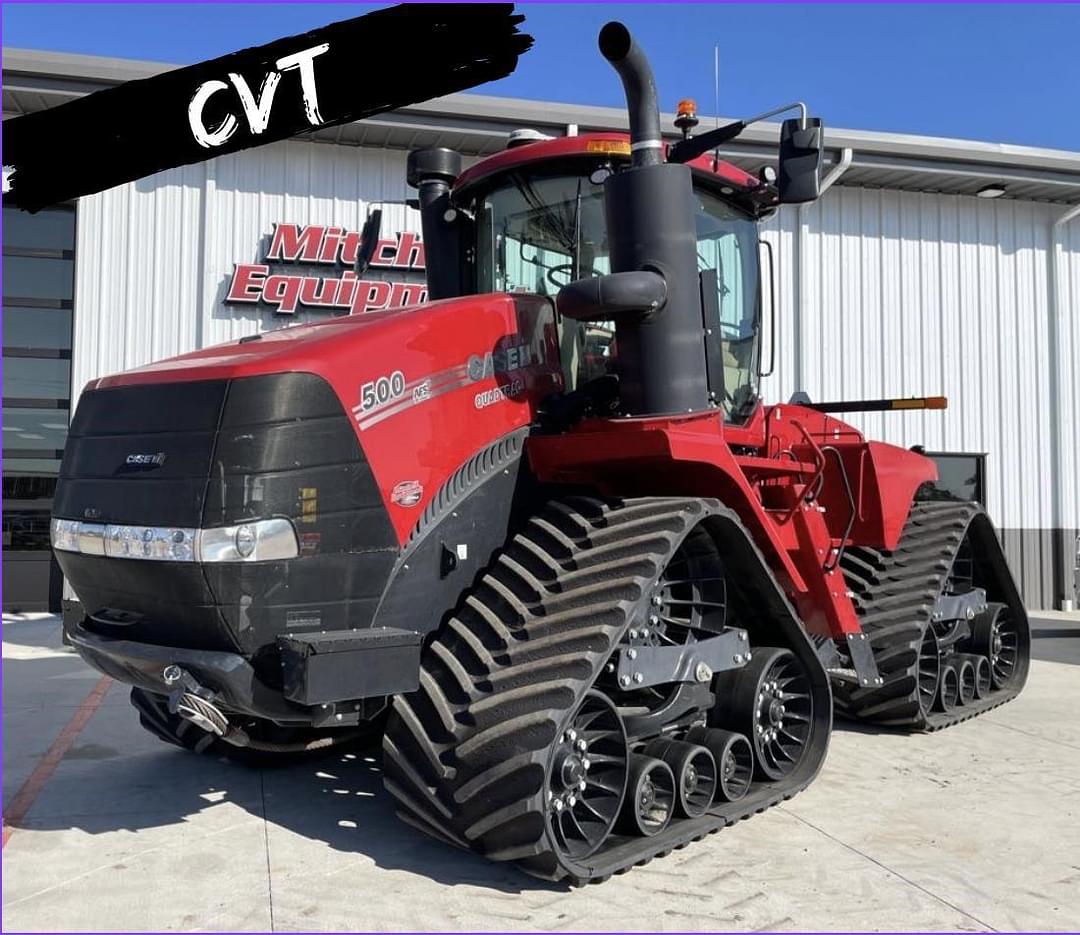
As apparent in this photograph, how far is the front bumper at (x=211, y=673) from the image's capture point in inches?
136

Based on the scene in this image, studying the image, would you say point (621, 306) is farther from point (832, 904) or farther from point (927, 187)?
point (927, 187)

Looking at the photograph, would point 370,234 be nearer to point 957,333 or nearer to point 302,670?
point 302,670

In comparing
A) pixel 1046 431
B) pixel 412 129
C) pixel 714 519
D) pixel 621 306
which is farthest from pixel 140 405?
pixel 1046 431

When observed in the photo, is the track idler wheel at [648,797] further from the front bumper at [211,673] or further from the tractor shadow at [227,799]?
the front bumper at [211,673]

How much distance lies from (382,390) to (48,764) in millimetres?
3393

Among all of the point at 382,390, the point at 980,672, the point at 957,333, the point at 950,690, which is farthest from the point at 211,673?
the point at 957,333

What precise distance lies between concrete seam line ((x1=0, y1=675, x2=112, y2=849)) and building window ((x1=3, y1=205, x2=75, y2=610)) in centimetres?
624

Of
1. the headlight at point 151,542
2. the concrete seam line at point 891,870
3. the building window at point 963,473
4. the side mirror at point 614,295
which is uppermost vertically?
the side mirror at point 614,295

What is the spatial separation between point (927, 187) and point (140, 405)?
46.4 feet

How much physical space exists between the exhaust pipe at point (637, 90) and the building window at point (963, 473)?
12.2 metres

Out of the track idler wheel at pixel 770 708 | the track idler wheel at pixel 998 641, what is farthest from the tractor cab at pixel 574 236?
the track idler wheel at pixel 998 641

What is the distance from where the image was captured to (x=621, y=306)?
4152 mm

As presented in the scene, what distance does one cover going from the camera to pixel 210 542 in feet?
11.3

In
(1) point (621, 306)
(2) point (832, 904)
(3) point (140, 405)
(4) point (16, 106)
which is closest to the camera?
(2) point (832, 904)
